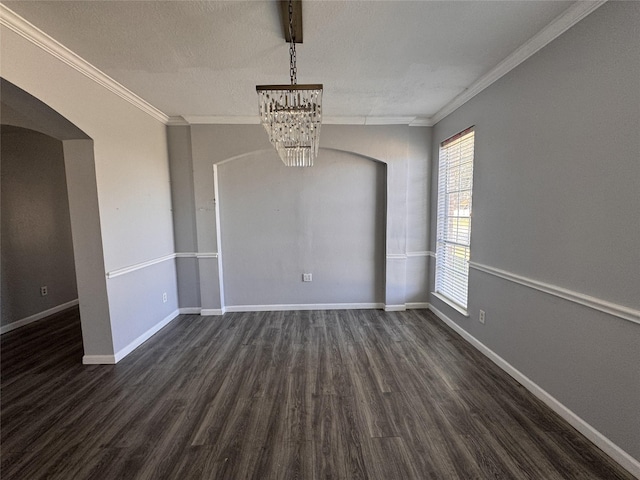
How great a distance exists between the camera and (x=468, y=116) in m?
2.83

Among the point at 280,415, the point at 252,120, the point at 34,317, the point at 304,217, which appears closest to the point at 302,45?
the point at 252,120

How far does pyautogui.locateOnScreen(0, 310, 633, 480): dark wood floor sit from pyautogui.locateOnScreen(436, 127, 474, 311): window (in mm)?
736

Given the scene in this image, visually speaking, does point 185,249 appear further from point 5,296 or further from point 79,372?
point 5,296

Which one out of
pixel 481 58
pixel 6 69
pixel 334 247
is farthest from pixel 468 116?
pixel 6 69

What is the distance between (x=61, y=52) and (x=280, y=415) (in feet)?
10.3

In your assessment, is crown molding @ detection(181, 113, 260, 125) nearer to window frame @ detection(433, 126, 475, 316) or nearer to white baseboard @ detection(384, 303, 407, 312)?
window frame @ detection(433, 126, 475, 316)

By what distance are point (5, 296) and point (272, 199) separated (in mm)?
3501

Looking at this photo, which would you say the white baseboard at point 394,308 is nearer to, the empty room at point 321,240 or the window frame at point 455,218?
the empty room at point 321,240

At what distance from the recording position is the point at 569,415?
175 centimetres

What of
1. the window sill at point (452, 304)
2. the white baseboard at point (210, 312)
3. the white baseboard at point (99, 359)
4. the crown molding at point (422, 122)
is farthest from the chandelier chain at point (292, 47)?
the white baseboard at point (210, 312)

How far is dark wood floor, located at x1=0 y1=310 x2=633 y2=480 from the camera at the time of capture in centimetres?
149

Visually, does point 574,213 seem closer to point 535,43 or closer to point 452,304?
point 535,43

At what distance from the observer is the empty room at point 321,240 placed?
1.54 metres

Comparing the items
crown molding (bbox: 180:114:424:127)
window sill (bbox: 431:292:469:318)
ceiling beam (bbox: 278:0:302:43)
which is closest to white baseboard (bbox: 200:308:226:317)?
crown molding (bbox: 180:114:424:127)
